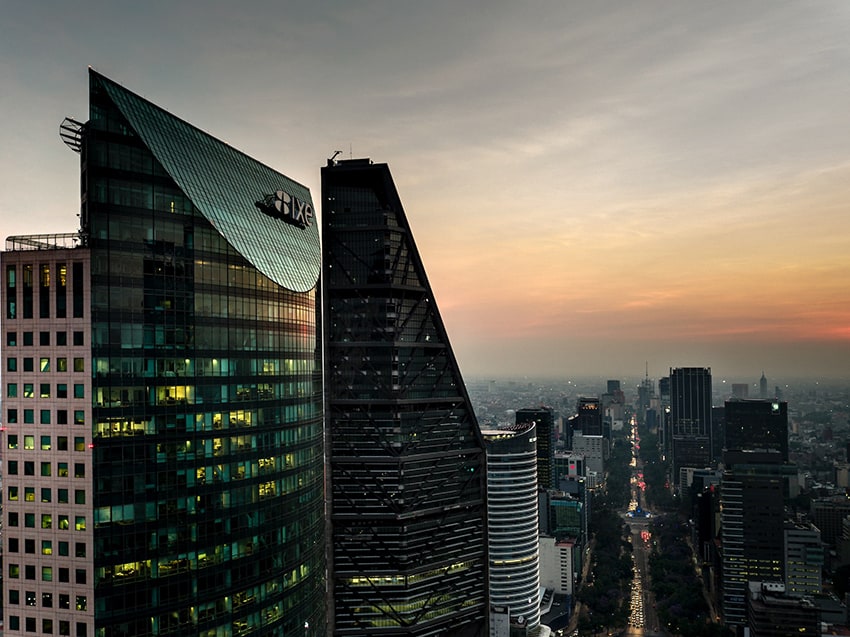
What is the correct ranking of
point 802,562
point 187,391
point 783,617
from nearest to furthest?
point 187,391 → point 783,617 → point 802,562

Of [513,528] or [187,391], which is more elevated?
[187,391]

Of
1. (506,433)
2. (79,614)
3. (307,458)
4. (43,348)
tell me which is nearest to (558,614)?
(506,433)

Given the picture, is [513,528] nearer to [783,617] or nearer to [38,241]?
[783,617]

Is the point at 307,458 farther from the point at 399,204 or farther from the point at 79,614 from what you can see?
the point at 399,204

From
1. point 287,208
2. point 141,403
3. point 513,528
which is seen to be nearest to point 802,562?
point 513,528

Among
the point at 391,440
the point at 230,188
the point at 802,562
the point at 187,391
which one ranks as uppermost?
the point at 230,188

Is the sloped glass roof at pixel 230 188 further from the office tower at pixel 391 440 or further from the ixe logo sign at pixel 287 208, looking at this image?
the office tower at pixel 391 440

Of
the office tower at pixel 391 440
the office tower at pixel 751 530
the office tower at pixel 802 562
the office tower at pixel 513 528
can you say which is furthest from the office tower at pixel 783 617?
the office tower at pixel 391 440

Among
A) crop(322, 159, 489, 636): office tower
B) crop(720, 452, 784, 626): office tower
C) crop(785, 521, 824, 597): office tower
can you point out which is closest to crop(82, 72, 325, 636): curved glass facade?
crop(322, 159, 489, 636): office tower
